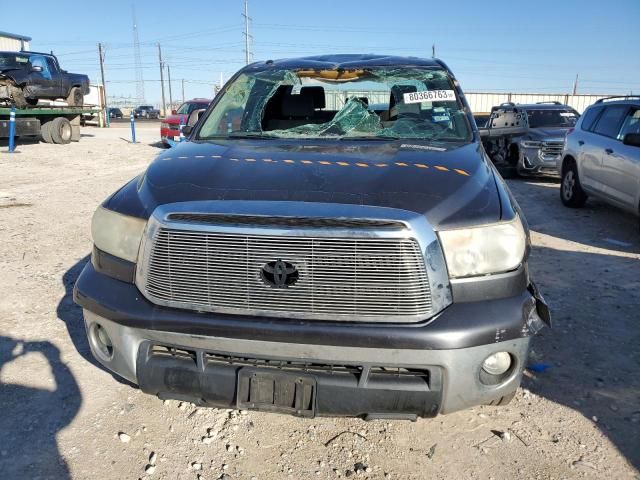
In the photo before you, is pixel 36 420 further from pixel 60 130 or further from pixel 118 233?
pixel 60 130

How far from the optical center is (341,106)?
4102 mm

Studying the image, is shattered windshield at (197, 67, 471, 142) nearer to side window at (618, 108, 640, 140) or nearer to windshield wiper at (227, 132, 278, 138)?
windshield wiper at (227, 132, 278, 138)

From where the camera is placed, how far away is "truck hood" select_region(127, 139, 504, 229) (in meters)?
2.26

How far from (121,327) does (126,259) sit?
31 centimetres

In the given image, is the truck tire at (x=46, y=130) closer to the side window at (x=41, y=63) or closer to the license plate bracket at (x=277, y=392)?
the side window at (x=41, y=63)

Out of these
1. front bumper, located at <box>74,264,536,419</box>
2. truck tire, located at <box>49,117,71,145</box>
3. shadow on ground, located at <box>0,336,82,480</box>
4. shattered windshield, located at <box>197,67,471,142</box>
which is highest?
shattered windshield, located at <box>197,67,471,142</box>

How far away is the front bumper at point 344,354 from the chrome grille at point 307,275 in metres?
0.06

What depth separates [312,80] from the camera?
4180 millimetres

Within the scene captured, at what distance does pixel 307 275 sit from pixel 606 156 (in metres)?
6.45

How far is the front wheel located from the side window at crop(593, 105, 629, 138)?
0.80 metres

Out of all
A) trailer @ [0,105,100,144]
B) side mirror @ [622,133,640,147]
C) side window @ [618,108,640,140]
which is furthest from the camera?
trailer @ [0,105,100,144]

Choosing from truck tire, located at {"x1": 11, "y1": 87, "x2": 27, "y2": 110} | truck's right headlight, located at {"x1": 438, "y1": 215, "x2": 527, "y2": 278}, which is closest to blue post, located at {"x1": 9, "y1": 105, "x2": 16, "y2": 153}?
truck tire, located at {"x1": 11, "y1": 87, "x2": 27, "y2": 110}

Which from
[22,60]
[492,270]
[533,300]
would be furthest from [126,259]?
[22,60]

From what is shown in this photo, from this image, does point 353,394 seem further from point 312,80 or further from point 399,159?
point 312,80
